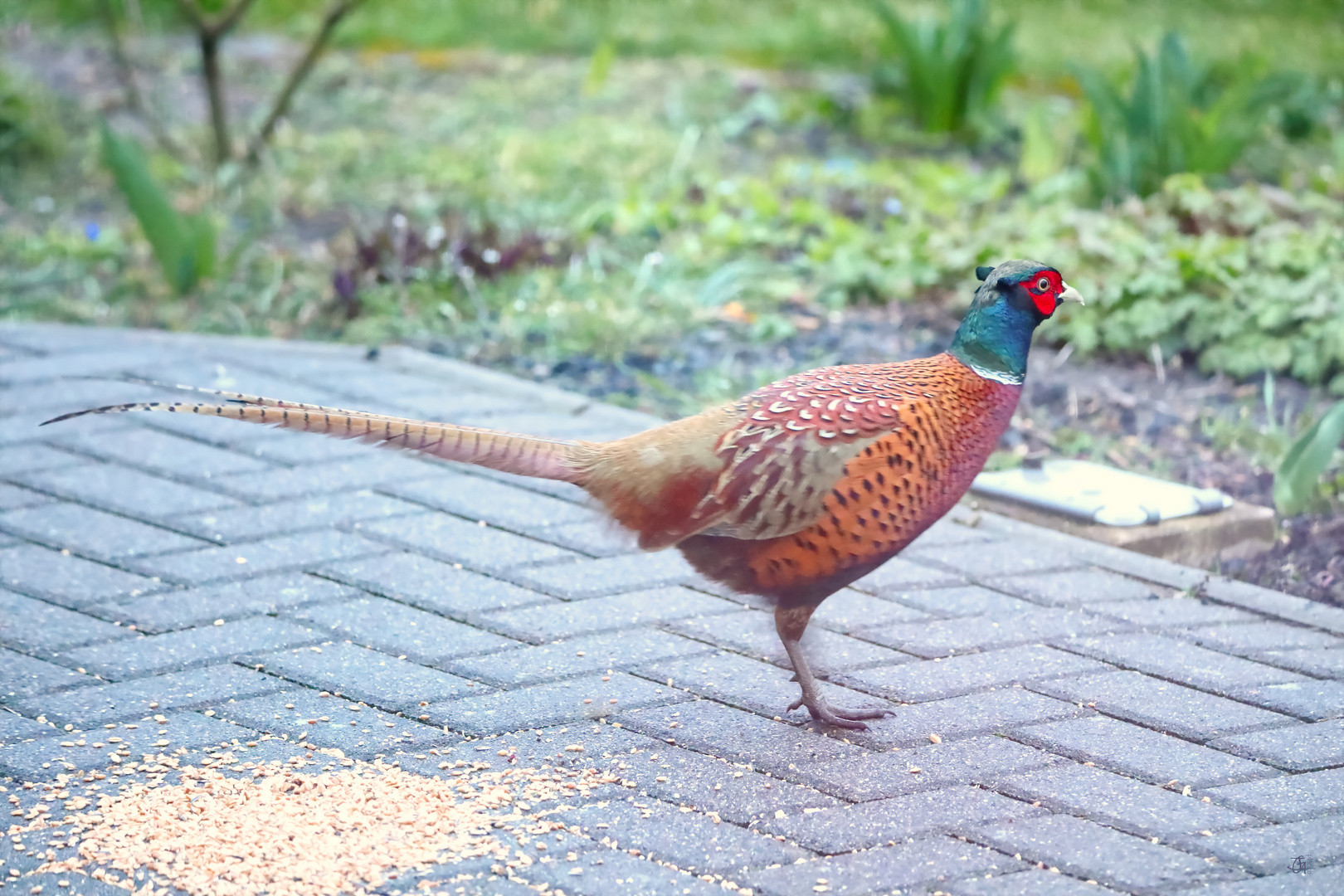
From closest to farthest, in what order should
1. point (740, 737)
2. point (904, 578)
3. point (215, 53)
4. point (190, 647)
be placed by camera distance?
point (740, 737) → point (190, 647) → point (904, 578) → point (215, 53)

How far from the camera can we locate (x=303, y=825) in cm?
239

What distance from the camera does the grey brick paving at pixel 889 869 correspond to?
2.27m

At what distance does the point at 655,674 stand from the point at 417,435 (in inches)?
29.1

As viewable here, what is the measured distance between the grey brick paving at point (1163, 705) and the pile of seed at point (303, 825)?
1.01 m

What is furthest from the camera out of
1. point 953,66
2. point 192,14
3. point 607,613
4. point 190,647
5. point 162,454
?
point 953,66

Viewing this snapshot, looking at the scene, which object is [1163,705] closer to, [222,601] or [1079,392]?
[1079,392]

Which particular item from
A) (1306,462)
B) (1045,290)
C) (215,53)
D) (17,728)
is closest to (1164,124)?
(1306,462)

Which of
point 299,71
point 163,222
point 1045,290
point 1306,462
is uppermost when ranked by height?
point 299,71

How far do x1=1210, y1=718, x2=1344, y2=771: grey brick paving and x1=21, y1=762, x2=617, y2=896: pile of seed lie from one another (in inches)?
47.0

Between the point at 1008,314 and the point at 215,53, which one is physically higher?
the point at 215,53

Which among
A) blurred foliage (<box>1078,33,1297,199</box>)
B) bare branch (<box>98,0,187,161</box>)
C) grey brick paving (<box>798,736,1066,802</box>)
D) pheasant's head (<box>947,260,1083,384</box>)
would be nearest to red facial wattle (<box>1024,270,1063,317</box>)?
pheasant's head (<box>947,260,1083,384</box>)

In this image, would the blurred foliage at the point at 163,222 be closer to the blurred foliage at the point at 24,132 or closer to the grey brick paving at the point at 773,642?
the blurred foliage at the point at 24,132

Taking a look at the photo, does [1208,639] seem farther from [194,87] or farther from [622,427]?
[194,87]

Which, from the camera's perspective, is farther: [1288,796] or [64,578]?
[64,578]
